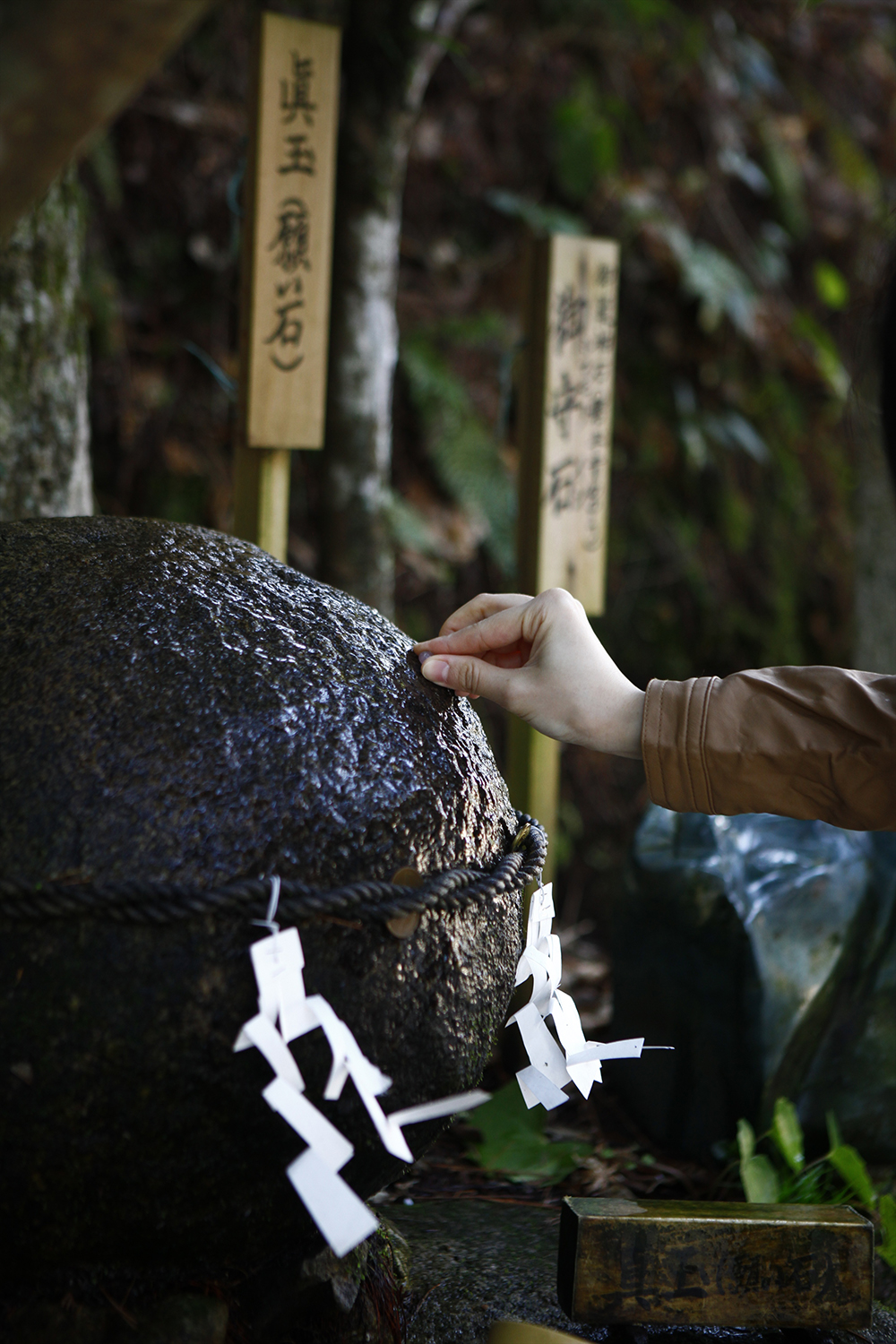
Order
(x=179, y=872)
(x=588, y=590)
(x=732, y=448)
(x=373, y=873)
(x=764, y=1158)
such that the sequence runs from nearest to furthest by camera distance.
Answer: (x=179, y=872) < (x=373, y=873) < (x=764, y=1158) < (x=588, y=590) < (x=732, y=448)

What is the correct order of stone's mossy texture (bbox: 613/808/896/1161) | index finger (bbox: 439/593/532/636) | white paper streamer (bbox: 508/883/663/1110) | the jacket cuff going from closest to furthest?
white paper streamer (bbox: 508/883/663/1110), the jacket cuff, index finger (bbox: 439/593/532/636), stone's mossy texture (bbox: 613/808/896/1161)

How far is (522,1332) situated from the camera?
1607 millimetres

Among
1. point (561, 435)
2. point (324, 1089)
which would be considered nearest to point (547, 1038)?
point (324, 1089)

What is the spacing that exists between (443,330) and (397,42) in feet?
6.13

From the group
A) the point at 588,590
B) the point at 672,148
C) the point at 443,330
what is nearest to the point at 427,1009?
the point at 588,590

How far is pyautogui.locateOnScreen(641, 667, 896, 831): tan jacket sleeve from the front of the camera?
1816 millimetres

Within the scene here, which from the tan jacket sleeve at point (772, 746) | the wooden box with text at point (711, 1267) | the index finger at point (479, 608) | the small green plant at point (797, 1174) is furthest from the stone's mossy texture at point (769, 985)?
the index finger at point (479, 608)

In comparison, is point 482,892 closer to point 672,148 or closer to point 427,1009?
point 427,1009

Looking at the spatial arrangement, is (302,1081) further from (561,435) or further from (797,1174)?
(561,435)

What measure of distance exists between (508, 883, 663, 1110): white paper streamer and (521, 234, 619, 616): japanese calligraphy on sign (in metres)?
1.73

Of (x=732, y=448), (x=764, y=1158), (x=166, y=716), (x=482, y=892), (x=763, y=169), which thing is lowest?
(x=764, y=1158)

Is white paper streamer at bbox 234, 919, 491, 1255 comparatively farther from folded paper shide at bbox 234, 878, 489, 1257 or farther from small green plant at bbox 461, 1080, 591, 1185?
small green plant at bbox 461, 1080, 591, 1185

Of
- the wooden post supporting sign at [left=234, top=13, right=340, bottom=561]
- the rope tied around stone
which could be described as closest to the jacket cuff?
the rope tied around stone

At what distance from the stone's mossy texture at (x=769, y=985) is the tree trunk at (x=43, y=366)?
199 cm
